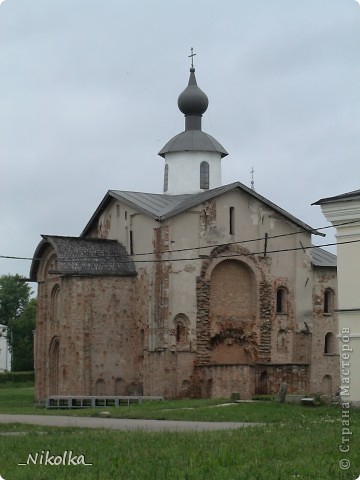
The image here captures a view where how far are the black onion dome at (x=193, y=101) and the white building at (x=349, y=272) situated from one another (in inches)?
758

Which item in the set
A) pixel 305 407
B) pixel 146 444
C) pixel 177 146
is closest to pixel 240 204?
pixel 177 146

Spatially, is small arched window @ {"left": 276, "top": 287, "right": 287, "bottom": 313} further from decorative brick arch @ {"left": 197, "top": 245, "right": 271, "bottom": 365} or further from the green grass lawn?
the green grass lawn

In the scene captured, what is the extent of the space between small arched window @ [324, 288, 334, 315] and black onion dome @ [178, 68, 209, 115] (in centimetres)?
974

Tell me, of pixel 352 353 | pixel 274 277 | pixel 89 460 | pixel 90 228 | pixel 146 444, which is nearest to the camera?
pixel 89 460

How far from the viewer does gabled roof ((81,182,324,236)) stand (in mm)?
37312

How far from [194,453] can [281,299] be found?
26.9 meters

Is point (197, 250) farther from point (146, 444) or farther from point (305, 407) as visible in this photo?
point (146, 444)

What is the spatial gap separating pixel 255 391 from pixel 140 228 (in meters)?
7.61

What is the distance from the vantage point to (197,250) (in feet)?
123

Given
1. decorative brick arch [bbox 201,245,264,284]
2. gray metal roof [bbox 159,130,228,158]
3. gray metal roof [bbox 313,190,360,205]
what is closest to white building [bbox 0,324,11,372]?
gray metal roof [bbox 159,130,228,158]

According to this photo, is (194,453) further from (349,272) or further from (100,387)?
(100,387)

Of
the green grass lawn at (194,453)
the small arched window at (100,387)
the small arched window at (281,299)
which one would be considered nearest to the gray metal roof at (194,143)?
the small arched window at (281,299)

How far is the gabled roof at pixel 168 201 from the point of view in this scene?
37.3 meters

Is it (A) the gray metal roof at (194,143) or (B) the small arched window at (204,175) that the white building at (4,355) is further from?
(B) the small arched window at (204,175)
